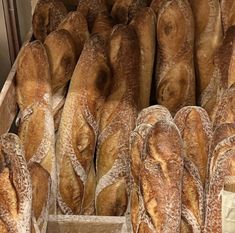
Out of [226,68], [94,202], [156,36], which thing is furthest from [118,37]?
[94,202]

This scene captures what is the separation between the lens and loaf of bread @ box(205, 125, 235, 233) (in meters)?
0.84

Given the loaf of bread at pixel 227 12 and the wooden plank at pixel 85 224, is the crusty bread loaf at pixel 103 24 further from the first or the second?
the wooden plank at pixel 85 224

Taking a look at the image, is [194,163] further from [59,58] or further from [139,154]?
[59,58]

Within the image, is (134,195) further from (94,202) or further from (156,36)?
(156,36)

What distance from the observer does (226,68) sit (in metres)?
1.11

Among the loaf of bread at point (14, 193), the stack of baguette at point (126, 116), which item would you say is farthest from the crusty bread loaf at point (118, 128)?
the loaf of bread at point (14, 193)

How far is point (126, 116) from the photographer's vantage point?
3.67 ft

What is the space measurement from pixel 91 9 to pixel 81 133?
35 centimetres

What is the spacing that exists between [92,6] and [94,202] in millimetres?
455

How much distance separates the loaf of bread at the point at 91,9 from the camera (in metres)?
1.33

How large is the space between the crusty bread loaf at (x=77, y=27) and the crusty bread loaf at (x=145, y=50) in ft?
0.37

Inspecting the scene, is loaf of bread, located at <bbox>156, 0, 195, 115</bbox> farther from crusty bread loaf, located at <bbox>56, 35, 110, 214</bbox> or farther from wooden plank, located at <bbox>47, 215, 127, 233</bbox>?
wooden plank, located at <bbox>47, 215, 127, 233</bbox>

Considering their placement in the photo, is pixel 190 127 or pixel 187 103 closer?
pixel 190 127

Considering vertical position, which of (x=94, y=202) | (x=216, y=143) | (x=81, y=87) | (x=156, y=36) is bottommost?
(x=94, y=202)
